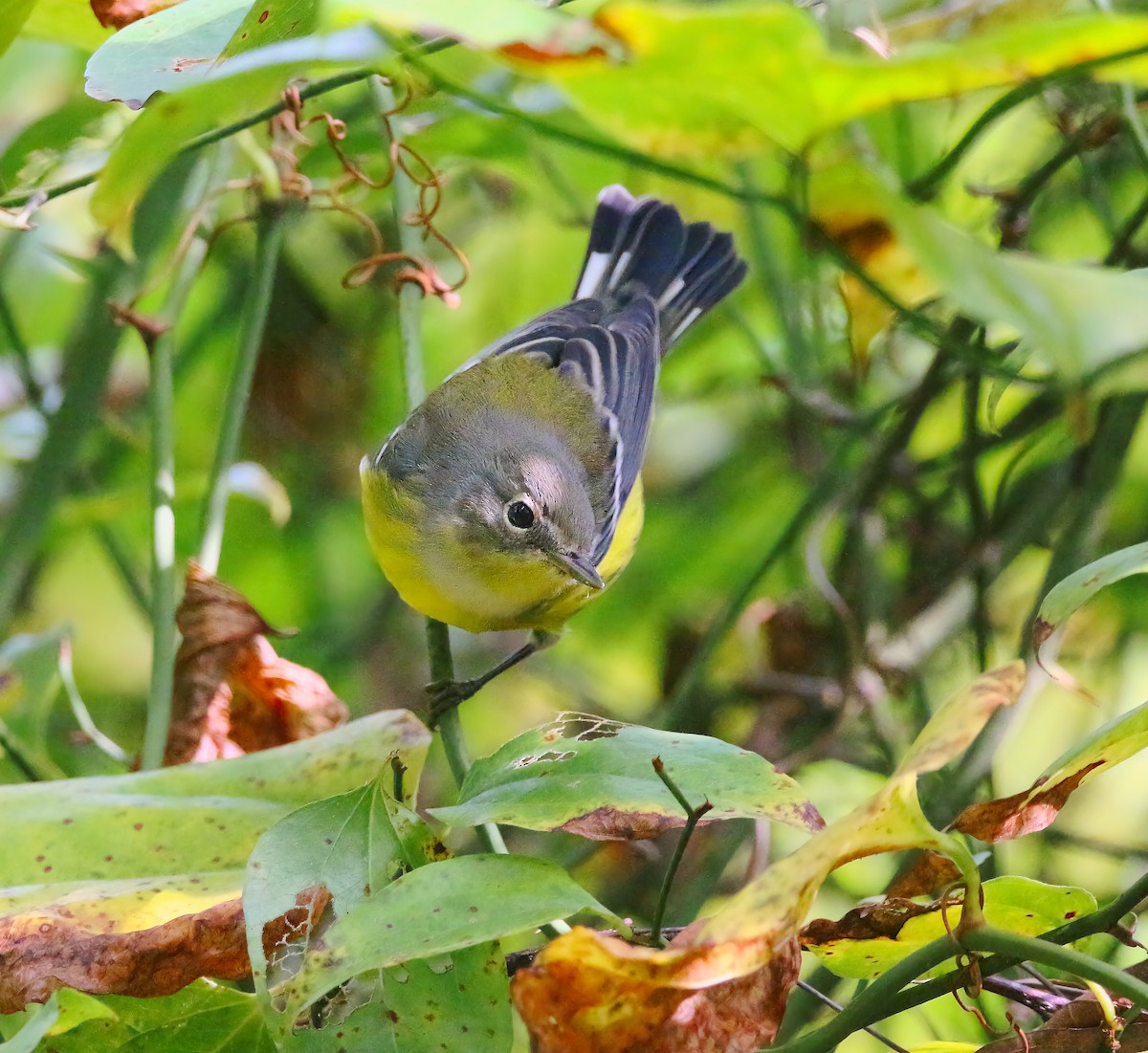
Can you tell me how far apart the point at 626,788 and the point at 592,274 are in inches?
93.9

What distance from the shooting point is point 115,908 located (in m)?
1.09

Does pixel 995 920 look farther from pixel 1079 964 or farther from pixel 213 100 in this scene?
pixel 213 100

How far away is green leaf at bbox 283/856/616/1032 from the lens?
35.0 inches

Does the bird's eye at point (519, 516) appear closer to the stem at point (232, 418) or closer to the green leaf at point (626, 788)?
the stem at point (232, 418)

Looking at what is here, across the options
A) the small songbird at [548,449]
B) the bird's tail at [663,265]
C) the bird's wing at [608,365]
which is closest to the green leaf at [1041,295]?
the small songbird at [548,449]

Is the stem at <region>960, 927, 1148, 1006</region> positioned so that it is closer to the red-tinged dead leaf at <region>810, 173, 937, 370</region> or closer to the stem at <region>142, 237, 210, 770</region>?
the red-tinged dead leaf at <region>810, 173, 937, 370</region>

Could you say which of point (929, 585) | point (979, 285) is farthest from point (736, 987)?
point (929, 585)

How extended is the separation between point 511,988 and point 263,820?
1.19ft

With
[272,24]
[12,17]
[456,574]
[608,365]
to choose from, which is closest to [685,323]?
[608,365]

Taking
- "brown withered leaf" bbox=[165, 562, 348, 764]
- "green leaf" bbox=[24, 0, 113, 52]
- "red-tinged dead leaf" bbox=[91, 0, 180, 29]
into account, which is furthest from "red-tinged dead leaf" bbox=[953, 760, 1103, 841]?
"green leaf" bbox=[24, 0, 113, 52]

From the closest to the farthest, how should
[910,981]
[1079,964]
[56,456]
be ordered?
[1079,964] → [910,981] → [56,456]

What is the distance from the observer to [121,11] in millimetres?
1556

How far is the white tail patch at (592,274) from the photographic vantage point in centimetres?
321

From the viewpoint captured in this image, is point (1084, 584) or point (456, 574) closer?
point (1084, 584)
